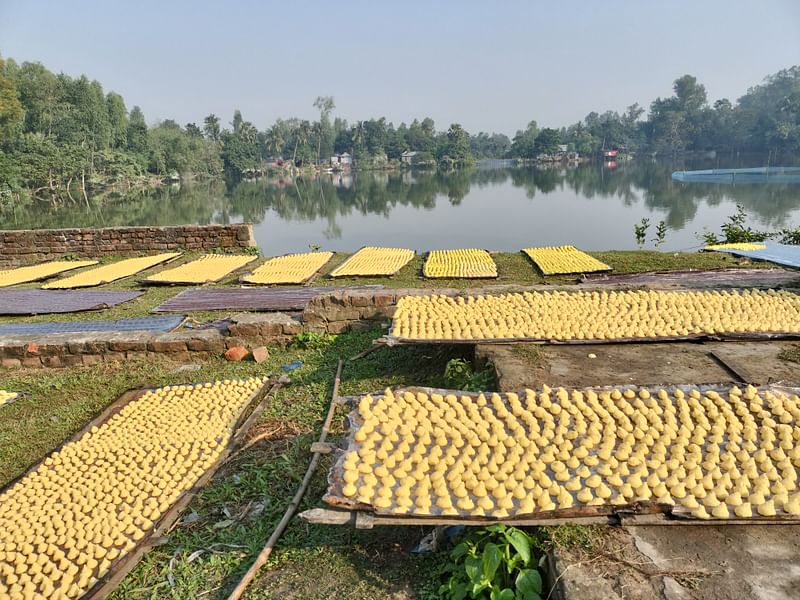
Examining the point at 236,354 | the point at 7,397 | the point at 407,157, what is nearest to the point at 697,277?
the point at 236,354

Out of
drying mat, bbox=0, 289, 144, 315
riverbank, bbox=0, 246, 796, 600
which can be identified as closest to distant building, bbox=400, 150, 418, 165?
drying mat, bbox=0, 289, 144, 315

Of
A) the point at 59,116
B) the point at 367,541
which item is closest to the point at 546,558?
the point at 367,541

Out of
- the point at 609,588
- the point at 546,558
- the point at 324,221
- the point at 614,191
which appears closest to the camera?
the point at 609,588

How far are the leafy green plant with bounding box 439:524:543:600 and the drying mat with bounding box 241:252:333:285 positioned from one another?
23.9 feet

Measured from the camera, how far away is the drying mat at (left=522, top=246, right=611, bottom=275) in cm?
938

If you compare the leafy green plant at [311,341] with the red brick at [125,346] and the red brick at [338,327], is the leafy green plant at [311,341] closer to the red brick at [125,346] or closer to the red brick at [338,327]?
the red brick at [338,327]

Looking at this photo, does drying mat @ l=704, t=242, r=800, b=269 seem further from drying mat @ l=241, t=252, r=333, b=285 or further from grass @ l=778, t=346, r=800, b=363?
drying mat @ l=241, t=252, r=333, b=285

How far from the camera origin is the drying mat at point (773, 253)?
9312 millimetres

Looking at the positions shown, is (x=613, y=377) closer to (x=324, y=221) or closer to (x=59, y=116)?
(x=324, y=221)

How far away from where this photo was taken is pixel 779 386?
3.54 meters

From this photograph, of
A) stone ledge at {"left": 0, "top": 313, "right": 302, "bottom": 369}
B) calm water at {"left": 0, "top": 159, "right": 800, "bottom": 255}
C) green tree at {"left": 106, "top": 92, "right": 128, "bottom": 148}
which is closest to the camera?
stone ledge at {"left": 0, "top": 313, "right": 302, "bottom": 369}

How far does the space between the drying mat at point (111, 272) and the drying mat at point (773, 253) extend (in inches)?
499

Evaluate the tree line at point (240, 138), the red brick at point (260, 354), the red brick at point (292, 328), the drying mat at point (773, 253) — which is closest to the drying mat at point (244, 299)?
the red brick at point (292, 328)

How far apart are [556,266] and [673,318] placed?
4.75 m
